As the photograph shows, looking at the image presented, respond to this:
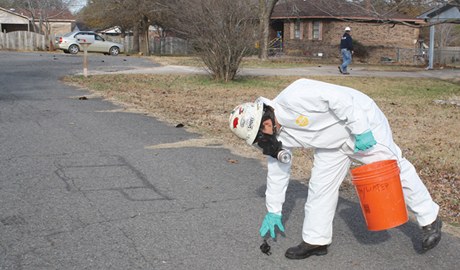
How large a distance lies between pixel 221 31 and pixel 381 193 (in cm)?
1389

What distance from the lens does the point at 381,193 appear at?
420cm

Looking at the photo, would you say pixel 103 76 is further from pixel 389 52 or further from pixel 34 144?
pixel 389 52

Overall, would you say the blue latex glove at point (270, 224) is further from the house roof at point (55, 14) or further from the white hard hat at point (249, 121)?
the house roof at point (55, 14)

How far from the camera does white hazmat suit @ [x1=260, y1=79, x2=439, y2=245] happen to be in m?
4.23

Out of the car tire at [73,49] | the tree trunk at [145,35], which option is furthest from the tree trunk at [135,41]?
the car tire at [73,49]

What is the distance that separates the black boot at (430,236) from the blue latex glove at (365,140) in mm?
851

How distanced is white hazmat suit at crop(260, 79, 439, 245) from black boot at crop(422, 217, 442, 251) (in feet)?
0.15

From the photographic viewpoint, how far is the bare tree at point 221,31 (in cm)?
1756

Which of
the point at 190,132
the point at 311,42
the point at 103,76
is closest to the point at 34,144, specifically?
the point at 190,132

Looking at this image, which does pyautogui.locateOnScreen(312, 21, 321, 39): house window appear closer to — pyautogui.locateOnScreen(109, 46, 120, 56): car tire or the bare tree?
pyautogui.locateOnScreen(109, 46, 120, 56): car tire

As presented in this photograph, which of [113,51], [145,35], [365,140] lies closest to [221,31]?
[365,140]

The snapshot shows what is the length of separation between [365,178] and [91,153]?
4.67 meters

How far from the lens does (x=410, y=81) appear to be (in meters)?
21.5

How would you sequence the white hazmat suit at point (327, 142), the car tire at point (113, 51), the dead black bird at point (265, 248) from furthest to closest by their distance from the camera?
the car tire at point (113, 51) < the dead black bird at point (265, 248) < the white hazmat suit at point (327, 142)
